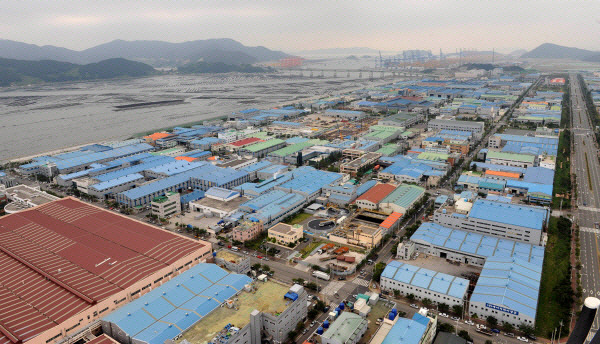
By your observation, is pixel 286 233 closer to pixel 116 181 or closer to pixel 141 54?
pixel 116 181

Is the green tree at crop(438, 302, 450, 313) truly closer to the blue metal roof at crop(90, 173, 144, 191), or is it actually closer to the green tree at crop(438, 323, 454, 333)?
the green tree at crop(438, 323, 454, 333)

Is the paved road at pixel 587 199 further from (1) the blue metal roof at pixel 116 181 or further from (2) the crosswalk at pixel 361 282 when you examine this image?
(1) the blue metal roof at pixel 116 181

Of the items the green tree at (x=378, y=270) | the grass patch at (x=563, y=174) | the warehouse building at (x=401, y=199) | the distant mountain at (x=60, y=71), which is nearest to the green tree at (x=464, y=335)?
the green tree at (x=378, y=270)

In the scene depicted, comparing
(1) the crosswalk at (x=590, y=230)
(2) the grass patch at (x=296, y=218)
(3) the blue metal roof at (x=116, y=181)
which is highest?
(3) the blue metal roof at (x=116, y=181)

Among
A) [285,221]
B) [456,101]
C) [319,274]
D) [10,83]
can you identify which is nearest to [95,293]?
[319,274]

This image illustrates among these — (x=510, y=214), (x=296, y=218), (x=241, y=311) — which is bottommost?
(x=296, y=218)

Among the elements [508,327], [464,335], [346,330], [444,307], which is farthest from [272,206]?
[508,327]

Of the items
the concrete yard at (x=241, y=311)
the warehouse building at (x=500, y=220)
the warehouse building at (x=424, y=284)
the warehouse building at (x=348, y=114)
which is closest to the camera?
the concrete yard at (x=241, y=311)
